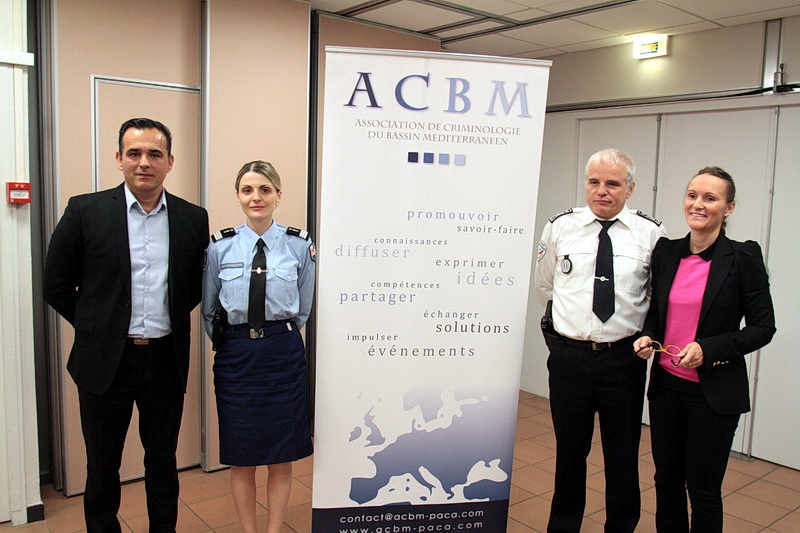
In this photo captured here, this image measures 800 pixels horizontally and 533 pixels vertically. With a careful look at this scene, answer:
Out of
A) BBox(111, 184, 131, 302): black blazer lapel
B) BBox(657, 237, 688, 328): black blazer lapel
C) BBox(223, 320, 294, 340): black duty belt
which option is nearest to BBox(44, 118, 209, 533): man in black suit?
BBox(111, 184, 131, 302): black blazer lapel

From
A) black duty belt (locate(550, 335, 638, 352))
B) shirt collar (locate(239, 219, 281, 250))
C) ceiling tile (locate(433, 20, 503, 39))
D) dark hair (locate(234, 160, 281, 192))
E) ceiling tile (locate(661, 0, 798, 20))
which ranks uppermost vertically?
ceiling tile (locate(433, 20, 503, 39))

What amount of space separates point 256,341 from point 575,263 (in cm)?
136

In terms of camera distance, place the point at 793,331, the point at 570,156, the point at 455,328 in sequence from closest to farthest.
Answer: the point at 455,328
the point at 793,331
the point at 570,156

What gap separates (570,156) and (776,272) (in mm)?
1754

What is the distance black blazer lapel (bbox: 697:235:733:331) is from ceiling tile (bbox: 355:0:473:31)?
237 centimetres

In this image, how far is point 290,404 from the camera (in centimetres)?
266

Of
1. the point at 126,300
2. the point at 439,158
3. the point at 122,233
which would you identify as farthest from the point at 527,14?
the point at 126,300

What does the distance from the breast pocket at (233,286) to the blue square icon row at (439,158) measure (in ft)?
2.64

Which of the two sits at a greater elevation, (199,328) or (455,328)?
(455,328)

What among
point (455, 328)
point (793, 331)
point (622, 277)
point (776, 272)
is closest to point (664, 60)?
point (776, 272)

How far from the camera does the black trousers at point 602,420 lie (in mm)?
2701

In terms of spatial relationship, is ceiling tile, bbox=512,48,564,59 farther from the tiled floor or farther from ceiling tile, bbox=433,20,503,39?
the tiled floor

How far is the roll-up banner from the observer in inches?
97.7

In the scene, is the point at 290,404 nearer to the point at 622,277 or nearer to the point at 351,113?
the point at 351,113
